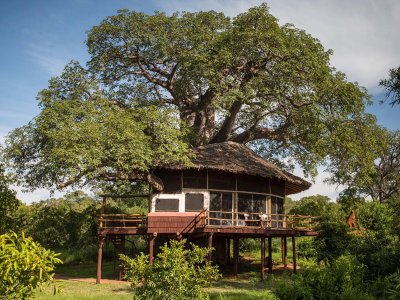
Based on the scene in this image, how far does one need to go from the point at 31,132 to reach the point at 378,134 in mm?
20647

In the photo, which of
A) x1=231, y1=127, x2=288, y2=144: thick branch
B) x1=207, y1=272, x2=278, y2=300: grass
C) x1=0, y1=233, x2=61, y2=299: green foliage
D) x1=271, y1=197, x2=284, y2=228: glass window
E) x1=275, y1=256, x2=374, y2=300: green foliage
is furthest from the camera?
x1=231, y1=127, x2=288, y2=144: thick branch

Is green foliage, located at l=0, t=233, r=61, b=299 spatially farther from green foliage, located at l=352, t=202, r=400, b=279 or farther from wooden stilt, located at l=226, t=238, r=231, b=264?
wooden stilt, located at l=226, t=238, r=231, b=264

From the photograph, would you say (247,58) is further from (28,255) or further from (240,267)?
(28,255)

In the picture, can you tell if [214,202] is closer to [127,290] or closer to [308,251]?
[308,251]

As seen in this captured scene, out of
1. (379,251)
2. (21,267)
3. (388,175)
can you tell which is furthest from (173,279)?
(388,175)

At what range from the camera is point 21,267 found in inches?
279

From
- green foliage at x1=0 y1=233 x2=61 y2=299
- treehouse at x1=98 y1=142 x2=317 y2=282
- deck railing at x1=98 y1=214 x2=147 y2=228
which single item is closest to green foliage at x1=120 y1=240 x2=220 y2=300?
green foliage at x1=0 y1=233 x2=61 y2=299

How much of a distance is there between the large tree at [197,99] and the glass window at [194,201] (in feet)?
10.4

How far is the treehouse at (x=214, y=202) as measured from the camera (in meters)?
21.4

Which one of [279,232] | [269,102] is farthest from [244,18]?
[279,232]

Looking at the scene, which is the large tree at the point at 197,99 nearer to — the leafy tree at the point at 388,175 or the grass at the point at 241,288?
the grass at the point at 241,288

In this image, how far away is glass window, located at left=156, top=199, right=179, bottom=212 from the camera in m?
23.2

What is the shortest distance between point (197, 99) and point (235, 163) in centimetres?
715

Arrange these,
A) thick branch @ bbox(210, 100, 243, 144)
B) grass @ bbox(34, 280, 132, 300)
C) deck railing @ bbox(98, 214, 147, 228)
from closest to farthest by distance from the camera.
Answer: grass @ bbox(34, 280, 132, 300) → deck railing @ bbox(98, 214, 147, 228) → thick branch @ bbox(210, 100, 243, 144)
